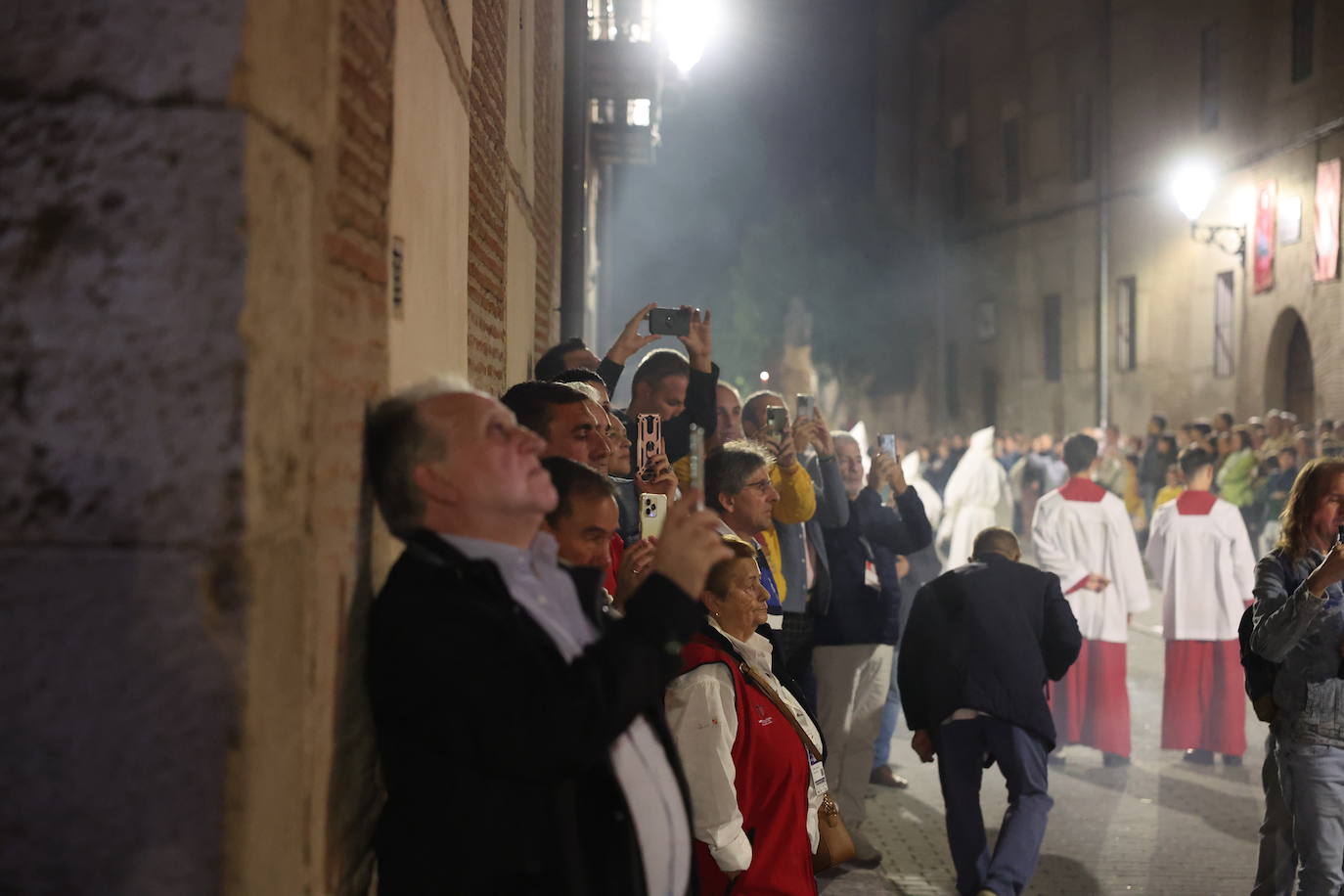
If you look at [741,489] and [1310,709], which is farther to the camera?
[741,489]

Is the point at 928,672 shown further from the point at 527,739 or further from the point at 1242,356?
the point at 1242,356

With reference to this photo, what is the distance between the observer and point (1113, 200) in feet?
111

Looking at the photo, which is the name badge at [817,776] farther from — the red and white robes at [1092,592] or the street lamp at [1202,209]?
the street lamp at [1202,209]

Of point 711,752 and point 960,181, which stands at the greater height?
point 960,181

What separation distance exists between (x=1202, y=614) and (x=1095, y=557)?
79 cm

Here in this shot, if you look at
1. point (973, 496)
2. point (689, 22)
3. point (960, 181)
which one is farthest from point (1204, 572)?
point (960, 181)

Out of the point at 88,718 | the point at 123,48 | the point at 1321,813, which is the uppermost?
the point at 123,48

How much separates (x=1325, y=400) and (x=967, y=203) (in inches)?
856

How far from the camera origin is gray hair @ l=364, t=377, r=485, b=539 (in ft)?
9.42

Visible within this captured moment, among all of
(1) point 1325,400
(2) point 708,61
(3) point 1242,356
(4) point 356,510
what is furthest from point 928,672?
(2) point 708,61

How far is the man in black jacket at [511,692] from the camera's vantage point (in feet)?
8.20

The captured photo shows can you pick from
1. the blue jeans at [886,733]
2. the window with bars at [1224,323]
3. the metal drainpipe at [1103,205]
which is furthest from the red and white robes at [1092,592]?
the metal drainpipe at [1103,205]

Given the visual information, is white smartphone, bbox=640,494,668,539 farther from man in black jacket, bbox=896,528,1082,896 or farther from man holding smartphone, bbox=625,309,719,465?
man in black jacket, bbox=896,528,1082,896

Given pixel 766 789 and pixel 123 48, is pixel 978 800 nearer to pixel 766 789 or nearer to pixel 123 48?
pixel 766 789
